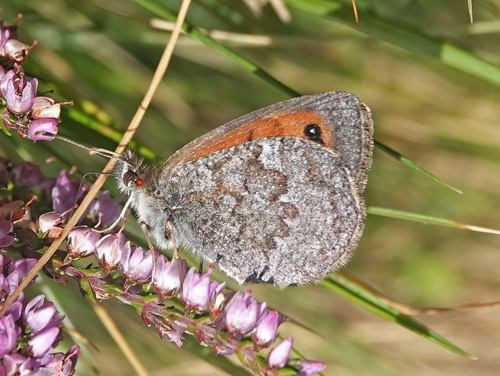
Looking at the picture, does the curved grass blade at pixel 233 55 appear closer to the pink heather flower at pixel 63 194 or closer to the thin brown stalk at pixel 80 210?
the thin brown stalk at pixel 80 210

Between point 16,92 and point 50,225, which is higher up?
point 16,92

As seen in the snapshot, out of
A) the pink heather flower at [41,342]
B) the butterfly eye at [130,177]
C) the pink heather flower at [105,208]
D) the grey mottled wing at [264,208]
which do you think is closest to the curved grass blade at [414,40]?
the grey mottled wing at [264,208]

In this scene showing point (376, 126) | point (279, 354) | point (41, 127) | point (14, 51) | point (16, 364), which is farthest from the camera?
point (376, 126)

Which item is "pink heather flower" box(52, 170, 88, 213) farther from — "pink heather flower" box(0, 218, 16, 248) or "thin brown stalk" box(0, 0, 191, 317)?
"pink heather flower" box(0, 218, 16, 248)

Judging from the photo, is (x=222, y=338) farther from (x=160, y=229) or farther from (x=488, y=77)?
(x=488, y=77)

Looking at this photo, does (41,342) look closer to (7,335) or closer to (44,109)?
(7,335)

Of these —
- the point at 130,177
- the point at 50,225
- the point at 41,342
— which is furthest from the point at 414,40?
the point at 41,342
